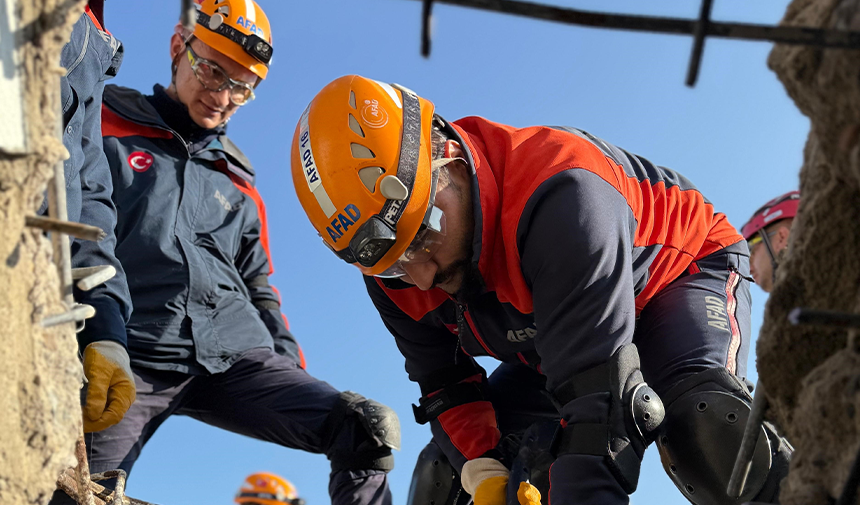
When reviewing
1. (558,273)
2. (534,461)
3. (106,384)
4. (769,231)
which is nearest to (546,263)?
(558,273)

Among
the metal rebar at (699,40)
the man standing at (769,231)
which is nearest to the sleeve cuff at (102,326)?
the metal rebar at (699,40)

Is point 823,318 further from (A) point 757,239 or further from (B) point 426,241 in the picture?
(A) point 757,239

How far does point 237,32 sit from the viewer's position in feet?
16.7

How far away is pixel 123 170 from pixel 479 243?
2376mm

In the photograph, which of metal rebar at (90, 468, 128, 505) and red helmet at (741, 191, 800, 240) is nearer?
metal rebar at (90, 468, 128, 505)

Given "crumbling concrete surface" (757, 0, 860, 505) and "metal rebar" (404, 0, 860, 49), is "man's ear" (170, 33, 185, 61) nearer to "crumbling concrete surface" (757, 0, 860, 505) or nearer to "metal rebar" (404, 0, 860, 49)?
"metal rebar" (404, 0, 860, 49)

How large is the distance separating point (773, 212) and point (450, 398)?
2037 millimetres

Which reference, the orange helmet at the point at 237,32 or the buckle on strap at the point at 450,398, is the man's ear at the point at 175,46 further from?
the buckle on strap at the point at 450,398

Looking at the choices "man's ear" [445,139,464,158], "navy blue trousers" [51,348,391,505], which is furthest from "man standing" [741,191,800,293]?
"navy blue trousers" [51,348,391,505]

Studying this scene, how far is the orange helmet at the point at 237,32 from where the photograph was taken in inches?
197

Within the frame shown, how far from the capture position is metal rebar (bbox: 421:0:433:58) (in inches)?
53.1

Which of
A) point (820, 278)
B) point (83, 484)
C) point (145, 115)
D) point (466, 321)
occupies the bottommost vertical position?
point (83, 484)

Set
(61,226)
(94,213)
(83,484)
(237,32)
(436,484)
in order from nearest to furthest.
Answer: (61,226) → (83,484) → (94,213) → (436,484) → (237,32)

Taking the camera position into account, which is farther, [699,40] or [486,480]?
[486,480]
